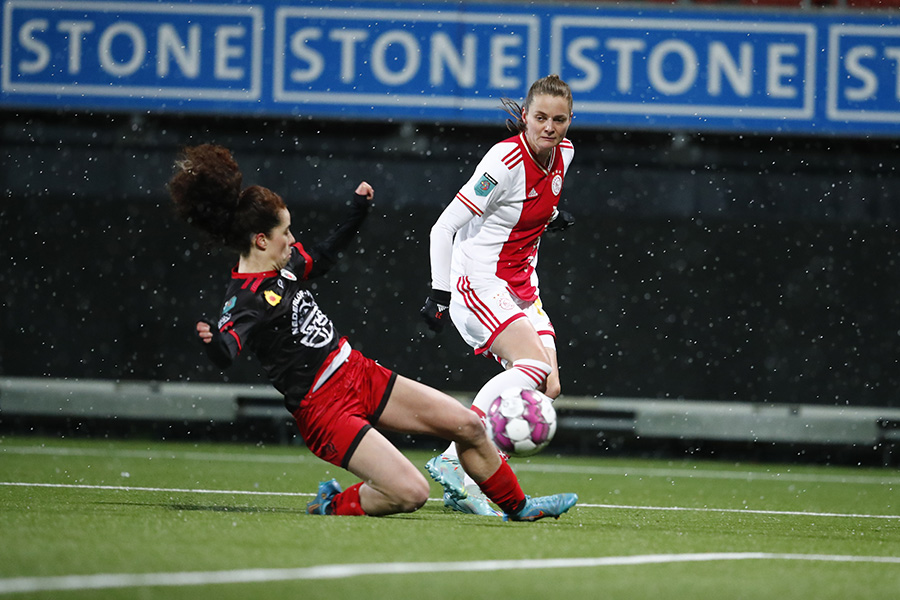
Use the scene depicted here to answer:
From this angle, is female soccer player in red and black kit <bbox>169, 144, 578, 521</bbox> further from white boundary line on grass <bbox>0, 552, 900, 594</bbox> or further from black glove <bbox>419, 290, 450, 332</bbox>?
white boundary line on grass <bbox>0, 552, 900, 594</bbox>

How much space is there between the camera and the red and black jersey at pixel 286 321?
5062 mm

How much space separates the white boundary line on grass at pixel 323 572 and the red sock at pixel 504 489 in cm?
98

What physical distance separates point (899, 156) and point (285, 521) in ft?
28.0

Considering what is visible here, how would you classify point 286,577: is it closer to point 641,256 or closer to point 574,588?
point 574,588

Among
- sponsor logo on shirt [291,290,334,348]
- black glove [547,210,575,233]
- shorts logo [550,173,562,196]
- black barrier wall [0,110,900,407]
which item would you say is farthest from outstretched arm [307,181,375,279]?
black barrier wall [0,110,900,407]

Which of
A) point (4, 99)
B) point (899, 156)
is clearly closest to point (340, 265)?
point (4, 99)

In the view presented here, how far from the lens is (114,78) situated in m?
11.1

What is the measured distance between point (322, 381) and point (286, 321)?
0.99ft

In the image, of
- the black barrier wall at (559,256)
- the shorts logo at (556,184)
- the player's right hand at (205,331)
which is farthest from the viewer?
the black barrier wall at (559,256)

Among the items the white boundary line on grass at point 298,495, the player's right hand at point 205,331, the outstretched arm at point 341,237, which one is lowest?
the white boundary line on grass at point 298,495

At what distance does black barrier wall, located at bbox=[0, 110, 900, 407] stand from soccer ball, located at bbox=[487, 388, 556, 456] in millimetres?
6179

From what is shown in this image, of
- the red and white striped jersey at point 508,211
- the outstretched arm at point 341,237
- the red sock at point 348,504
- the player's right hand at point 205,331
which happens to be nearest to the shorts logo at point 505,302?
the red and white striped jersey at point 508,211

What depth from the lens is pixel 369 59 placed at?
11.1 meters

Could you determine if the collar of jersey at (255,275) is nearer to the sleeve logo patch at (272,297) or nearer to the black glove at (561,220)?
the sleeve logo patch at (272,297)
